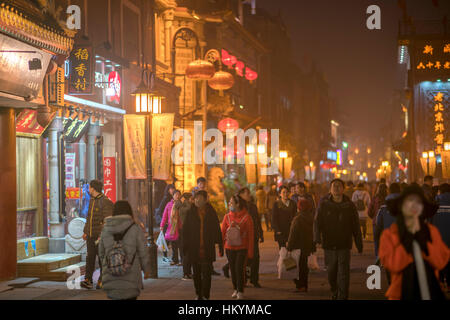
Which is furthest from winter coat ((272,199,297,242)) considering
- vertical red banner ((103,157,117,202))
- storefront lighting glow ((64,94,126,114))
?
vertical red banner ((103,157,117,202))

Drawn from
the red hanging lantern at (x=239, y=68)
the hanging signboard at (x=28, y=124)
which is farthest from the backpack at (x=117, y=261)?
the red hanging lantern at (x=239, y=68)

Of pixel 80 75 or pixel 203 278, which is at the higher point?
pixel 80 75

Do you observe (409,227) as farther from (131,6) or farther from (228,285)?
(131,6)

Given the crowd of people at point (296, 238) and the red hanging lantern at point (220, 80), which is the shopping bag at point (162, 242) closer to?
the crowd of people at point (296, 238)

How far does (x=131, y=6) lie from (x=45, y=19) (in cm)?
821

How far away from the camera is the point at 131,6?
839 inches

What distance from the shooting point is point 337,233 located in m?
10.1

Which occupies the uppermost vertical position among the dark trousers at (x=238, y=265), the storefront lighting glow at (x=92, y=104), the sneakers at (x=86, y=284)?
the storefront lighting glow at (x=92, y=104)

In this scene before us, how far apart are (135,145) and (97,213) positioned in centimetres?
362

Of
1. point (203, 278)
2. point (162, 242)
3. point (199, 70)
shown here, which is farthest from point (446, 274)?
point (199, 70)

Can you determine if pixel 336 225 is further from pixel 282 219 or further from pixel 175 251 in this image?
pixel 175 251

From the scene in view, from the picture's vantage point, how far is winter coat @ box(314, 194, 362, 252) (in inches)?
396

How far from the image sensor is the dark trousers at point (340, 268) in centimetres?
1005

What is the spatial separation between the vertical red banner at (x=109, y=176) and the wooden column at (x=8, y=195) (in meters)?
5.77
